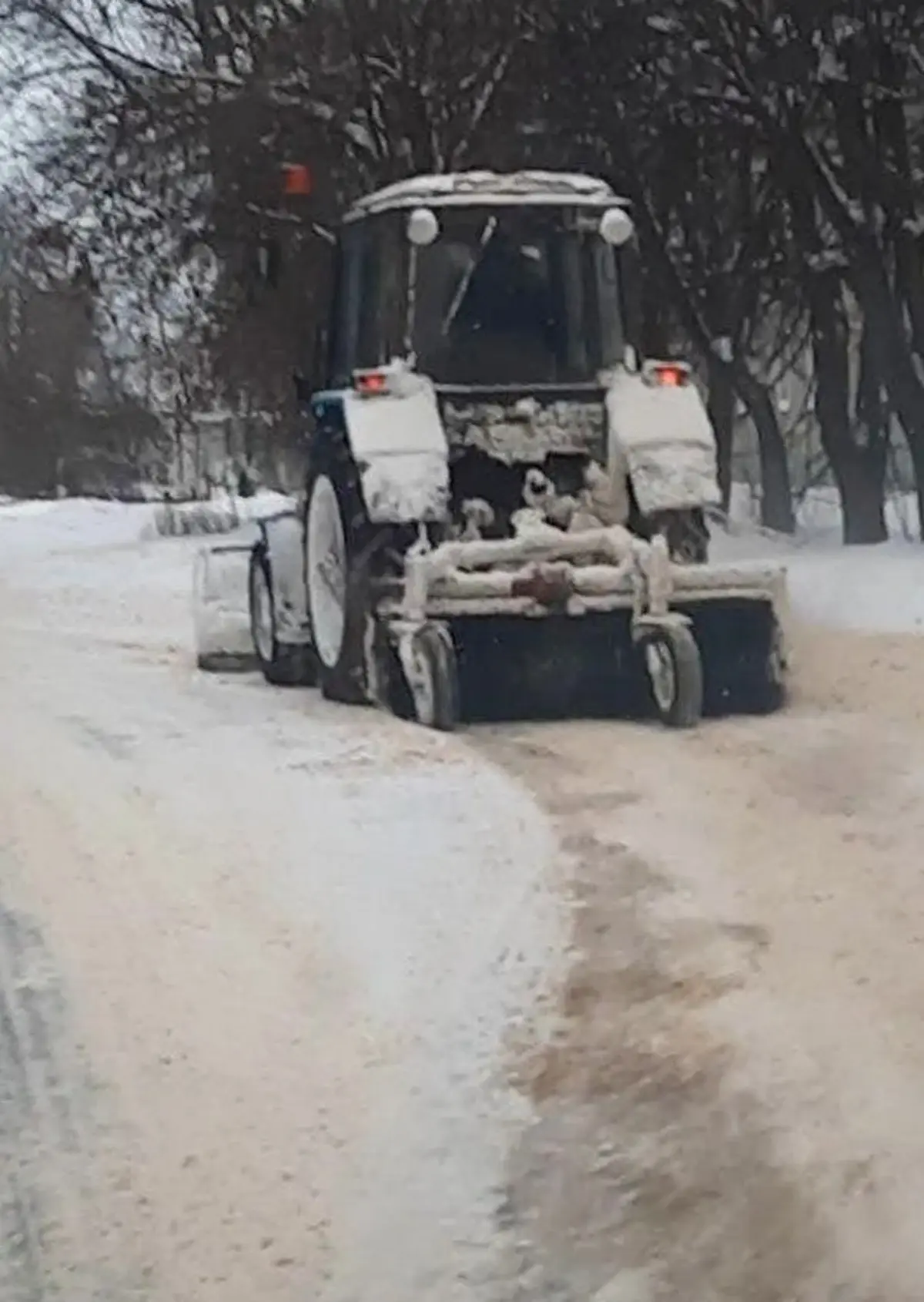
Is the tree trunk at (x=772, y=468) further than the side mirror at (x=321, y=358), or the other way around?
the tree trunk at (x=772, y=468)

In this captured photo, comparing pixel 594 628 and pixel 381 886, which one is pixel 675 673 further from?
pixel 381 886

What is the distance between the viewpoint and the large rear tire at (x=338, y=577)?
11945mm

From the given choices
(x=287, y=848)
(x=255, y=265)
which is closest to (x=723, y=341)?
(x=255, y=265)

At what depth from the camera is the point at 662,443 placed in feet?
38.8

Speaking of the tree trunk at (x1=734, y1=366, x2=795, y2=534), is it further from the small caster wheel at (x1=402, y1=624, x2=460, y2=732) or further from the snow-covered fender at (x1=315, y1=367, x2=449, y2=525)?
the small caster wheel at (x1=402, y1=624, x2=460, y2=732)

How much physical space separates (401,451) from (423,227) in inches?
48.0

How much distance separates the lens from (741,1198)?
5.32 metres

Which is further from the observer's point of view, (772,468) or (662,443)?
(772,468)

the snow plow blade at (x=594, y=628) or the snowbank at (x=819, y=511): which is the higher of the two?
the snow plow blade at (x=594, y=628)

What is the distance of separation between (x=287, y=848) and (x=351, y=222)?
5.37m

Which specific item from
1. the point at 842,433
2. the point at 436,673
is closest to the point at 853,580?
the point at 436,673

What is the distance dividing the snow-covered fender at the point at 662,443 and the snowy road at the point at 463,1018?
4.83 ft

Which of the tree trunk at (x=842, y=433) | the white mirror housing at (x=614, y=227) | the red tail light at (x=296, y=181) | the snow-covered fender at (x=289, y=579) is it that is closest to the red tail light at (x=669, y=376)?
the white mirror housing at (x=614, y=227)

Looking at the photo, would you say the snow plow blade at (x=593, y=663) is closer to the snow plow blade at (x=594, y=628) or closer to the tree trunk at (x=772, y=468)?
the snow plow blade at (x=594, y=628)
